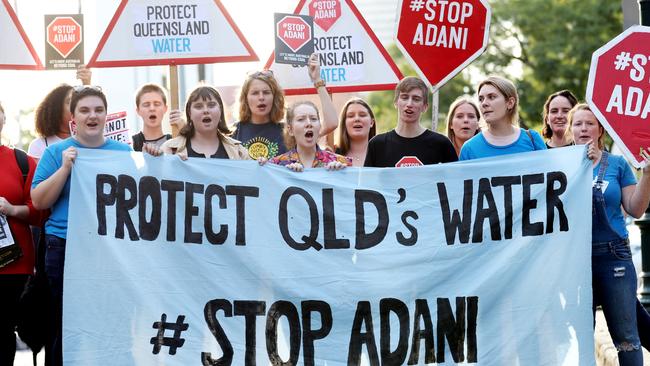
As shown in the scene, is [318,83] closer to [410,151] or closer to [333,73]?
[410,151]

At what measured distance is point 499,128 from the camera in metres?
7.94

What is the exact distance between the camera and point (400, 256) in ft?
24.8

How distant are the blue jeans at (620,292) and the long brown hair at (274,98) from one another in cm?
226

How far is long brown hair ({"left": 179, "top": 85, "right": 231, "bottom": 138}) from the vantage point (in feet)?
25.9

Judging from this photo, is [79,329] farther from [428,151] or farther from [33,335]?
[428,151]

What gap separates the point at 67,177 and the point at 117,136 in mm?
1946

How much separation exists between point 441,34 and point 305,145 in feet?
6.65

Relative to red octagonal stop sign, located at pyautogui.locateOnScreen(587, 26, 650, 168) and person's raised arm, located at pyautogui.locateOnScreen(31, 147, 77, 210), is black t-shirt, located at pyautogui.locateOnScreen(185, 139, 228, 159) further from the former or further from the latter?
red octagonal stop sign, located at pyautogui.locateOnScreen(587, 26, 650, 168)

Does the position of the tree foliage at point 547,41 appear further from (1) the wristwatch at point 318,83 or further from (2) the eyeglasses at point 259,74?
(2) the eyeglasses at point 259,74

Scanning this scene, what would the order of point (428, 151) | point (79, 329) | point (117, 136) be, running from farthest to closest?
point (117, 136)
point (428, 151)
point (79, 329)

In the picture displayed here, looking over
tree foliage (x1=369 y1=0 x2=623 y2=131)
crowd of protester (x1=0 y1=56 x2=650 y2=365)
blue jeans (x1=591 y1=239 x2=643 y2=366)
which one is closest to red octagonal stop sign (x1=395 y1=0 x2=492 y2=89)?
crowd of protester (x1=0 y1=56 x2=650 y2=365)

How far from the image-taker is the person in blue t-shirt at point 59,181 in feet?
24.2

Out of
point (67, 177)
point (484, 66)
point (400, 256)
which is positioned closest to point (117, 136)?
point (67, 177)

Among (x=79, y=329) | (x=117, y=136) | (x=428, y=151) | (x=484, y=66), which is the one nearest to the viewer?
(x=79, y=329)
